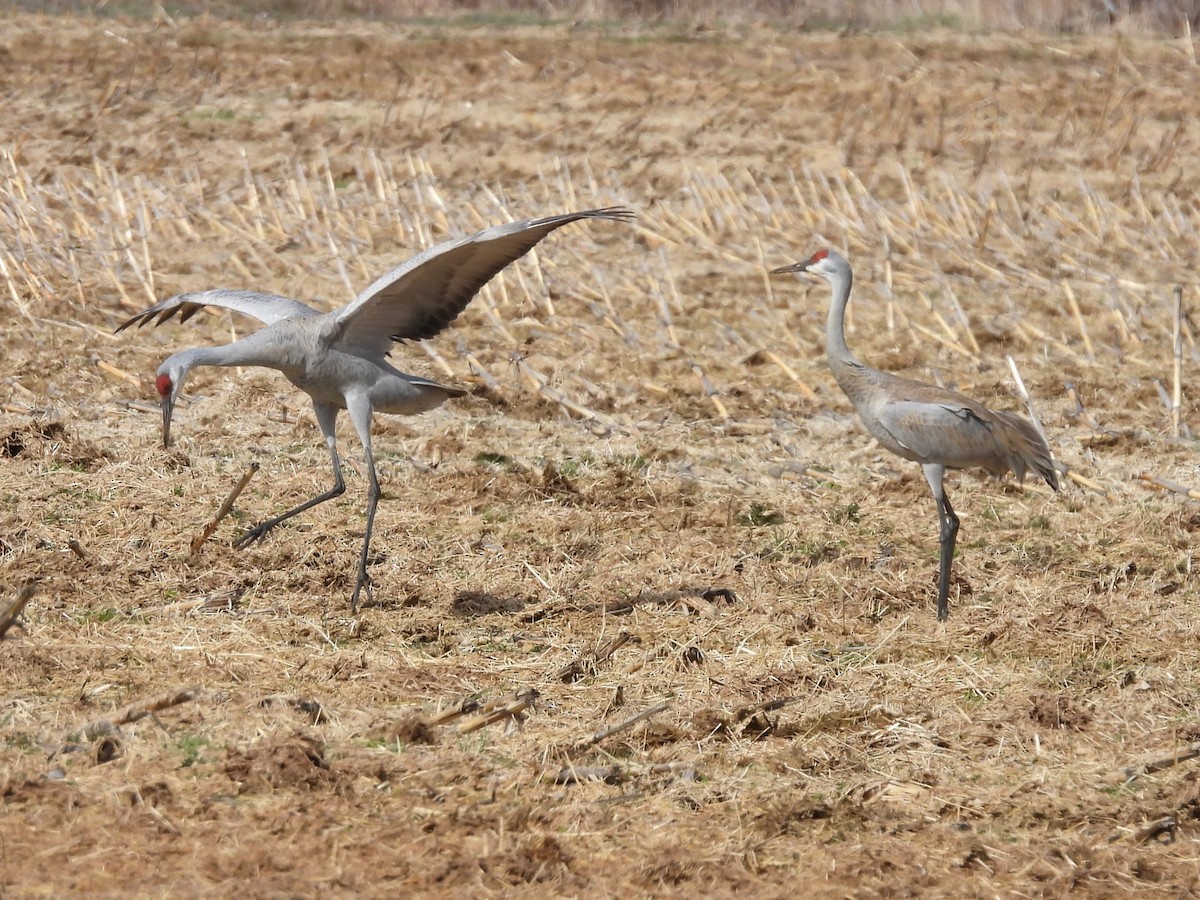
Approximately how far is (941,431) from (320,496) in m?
2.46

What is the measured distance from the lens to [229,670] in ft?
16.5

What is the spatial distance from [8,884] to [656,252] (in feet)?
26.5

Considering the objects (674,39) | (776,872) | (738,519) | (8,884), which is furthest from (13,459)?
(674,39)

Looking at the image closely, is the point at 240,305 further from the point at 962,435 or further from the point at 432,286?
the point at 962,435

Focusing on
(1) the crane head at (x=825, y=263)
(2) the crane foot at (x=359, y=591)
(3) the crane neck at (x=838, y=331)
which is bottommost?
(2) the crane foot at (x=359, y=591)

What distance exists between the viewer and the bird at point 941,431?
6.19m

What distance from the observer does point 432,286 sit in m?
6.10

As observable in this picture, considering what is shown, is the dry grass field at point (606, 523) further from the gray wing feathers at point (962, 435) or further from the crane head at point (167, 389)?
the crane head at point (167, 389)

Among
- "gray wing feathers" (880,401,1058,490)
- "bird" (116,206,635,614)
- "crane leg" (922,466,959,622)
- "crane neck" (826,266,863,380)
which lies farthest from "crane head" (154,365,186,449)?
"crane leg" (922,466,959,622)

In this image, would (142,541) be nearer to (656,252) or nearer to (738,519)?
(738,519)

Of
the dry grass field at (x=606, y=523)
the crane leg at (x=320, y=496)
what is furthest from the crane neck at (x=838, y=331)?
the crane leg at (x=320, y=496)

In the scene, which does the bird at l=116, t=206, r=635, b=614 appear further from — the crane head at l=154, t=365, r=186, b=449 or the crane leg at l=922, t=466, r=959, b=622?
the crane leg at l=922, t=466, r=959, b=622

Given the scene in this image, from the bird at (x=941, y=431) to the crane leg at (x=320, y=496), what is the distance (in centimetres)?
207

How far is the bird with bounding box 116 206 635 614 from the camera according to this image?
5734 mm
